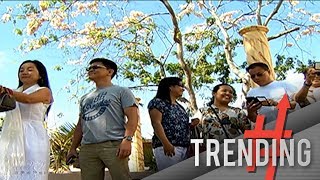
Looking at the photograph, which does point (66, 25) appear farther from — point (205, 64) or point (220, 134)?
point (220, 134)

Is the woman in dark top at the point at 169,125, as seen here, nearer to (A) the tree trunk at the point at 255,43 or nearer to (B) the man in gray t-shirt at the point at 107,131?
(B) the man in gray t-shirt at the point at 107,131

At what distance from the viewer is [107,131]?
2791 millimetres

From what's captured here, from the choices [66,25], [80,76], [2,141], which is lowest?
[2,141]

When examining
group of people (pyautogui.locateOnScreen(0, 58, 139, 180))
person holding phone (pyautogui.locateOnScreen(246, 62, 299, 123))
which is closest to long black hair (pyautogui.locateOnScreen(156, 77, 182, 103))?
group of people (pyautogui.locateOnScreen(0, 58, 139, 180))

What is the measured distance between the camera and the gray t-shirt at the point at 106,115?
2799 mm

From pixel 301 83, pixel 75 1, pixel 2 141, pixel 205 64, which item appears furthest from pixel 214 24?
pixel 2 141

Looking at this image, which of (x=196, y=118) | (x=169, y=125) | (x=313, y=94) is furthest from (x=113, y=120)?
(x=313, y=94)

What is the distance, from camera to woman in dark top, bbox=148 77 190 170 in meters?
3.04

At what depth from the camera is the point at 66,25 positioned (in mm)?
8805

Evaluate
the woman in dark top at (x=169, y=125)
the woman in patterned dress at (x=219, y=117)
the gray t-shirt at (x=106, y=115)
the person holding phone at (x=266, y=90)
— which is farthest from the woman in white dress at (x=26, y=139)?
the person holding phone at (x=266, y=90)

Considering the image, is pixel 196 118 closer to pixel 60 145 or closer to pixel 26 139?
pixel 26 139

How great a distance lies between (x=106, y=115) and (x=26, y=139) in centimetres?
48

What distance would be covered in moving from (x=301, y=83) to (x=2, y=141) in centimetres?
159

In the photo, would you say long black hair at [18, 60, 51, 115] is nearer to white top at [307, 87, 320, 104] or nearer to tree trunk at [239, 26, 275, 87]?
white top at [307, 87, 320, 104]
